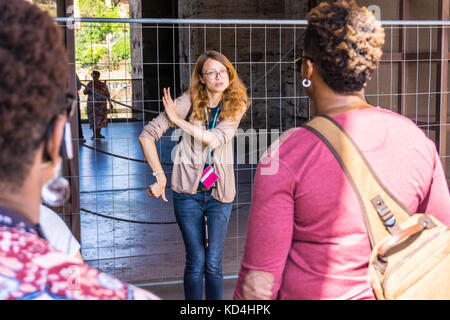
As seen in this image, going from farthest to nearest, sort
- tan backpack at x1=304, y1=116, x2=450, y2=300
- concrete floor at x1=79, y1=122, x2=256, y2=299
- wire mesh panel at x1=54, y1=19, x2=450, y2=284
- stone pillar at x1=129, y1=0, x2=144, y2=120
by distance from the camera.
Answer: stone pillar at x1=129, y1=0, x2=144, y2=120 → wire mesh panel at x1=54, y1=19, x2=450, y2=284 → concrete floor at x1=79, y1=122, x2=256, y2=299 → tan backpack at x1=304, y1=116, x2=450, y2=300

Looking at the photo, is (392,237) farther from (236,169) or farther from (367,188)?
(236,169)

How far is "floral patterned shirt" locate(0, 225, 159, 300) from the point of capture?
1044mm

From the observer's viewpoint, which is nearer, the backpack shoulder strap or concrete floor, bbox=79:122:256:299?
the backpack shoulder strap

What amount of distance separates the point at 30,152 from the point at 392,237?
112 centimetres

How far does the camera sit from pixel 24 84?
1.06m

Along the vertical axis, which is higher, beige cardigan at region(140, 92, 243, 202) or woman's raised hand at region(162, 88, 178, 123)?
woman's raised hand at region(162, 88, 178, 123)

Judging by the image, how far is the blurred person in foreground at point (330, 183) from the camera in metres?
1.80

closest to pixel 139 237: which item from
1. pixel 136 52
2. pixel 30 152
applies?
pixel 30 152

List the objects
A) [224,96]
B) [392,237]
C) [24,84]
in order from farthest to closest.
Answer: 1. [224,96]
2. [392,237]
3. [24,84]

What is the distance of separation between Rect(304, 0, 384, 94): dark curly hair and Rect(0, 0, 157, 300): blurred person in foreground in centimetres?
99

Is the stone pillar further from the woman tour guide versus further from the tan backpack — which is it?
the tan backpack

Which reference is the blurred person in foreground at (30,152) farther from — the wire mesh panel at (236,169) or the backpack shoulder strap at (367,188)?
the wire mesh panel at (236,169)

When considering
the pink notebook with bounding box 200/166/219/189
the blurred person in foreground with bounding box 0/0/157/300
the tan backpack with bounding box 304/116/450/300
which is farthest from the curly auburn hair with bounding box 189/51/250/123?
the blurred person in foreground with bounding box 0/0/157/300

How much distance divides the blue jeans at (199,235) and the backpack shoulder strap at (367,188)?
194 centimetres
